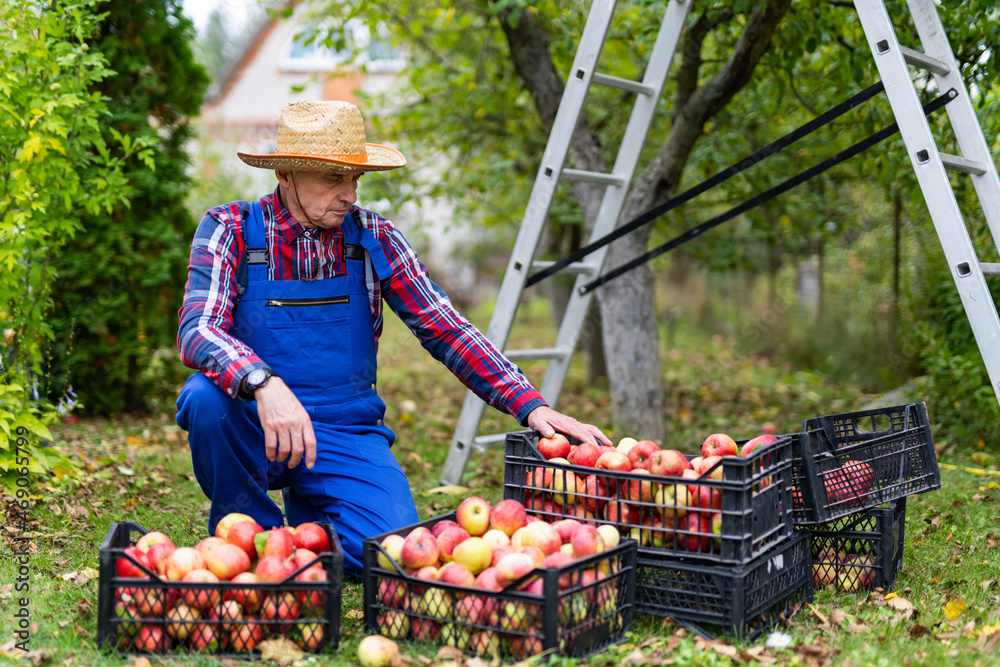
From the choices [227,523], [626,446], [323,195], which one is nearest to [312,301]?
[323,195]

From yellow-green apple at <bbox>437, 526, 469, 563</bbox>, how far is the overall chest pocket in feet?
2.92

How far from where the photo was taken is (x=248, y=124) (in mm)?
20578

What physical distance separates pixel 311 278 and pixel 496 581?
4.56 ft

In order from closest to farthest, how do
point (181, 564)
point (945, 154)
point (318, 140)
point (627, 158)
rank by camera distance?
point (181, 564) → point (318, 140) → point (945, 154) → point (627, 158)

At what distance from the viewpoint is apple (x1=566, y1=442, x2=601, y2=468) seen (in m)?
2.64

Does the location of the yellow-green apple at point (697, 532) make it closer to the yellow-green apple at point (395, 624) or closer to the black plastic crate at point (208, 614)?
the yellow-green apple at point (395, 624)

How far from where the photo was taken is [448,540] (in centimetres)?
244

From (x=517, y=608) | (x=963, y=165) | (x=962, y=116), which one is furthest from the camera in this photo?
(x=962, y=116)

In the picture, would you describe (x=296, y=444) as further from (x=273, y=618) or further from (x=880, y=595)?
(x=880, y=595)

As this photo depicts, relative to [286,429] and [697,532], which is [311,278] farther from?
[697,532]

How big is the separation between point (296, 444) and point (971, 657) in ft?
6.09

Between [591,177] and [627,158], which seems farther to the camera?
[627,158]

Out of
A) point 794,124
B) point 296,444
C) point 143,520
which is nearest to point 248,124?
point 794,124

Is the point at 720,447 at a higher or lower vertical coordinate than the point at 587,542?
higher
